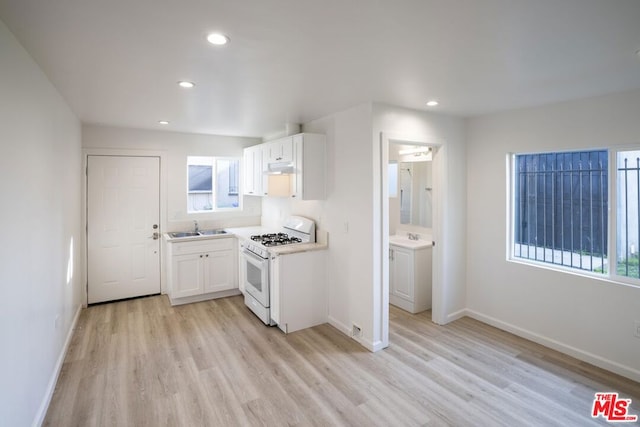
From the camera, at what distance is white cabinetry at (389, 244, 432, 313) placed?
4324 mm

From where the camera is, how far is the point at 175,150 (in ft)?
16.8

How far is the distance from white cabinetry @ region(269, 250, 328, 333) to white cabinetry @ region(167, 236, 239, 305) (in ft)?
4.40

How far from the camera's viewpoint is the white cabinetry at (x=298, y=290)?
3.79m

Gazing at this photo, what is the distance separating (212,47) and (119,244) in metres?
3.82

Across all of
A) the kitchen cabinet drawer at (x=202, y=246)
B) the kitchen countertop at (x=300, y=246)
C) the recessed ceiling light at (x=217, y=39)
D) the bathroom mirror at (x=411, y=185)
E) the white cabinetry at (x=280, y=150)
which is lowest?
the kitchen cabinet drawer at (x=202, y=246)

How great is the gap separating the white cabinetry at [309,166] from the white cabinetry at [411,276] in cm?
137

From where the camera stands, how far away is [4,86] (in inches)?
69.0

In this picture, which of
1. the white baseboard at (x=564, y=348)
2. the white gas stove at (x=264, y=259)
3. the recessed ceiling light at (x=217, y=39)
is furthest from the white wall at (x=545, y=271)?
the recessed ceiling light at (x=217, y=39)

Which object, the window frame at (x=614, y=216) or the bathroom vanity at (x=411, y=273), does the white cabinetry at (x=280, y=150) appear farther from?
the window frame at (x=614, y=216)

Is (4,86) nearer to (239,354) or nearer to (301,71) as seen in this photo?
(301,71)

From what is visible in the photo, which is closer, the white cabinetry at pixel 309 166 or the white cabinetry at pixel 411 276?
the white cabinetry at pixel 309 166

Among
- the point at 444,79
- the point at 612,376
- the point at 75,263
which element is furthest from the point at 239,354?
the point at 612,376

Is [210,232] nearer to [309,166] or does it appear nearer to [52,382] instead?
[309,166]

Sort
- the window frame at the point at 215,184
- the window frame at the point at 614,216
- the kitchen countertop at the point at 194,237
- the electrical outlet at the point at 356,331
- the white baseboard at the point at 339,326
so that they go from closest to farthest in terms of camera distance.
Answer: the window frame at the point at 614,216 → the electrical outlet at the point at 356,331 → the white baseboard at the point at 339,326 → the kitchen countertop at the point at 194,237 → the window frame at the point at 215,184
